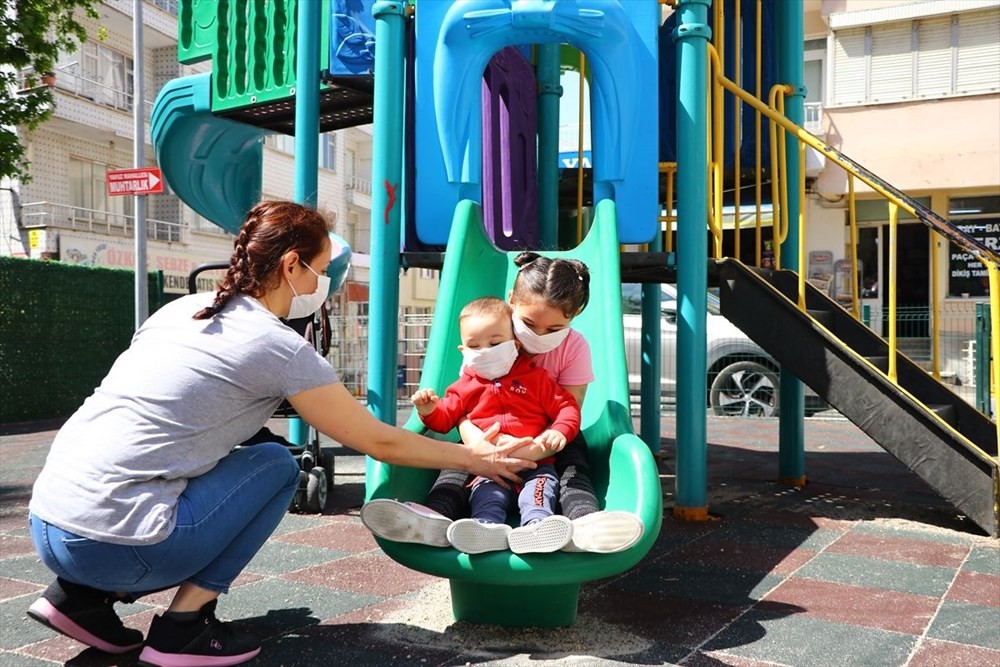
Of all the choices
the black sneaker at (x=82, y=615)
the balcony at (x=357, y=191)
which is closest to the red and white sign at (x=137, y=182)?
the black sneaker at (x=82, y=615)

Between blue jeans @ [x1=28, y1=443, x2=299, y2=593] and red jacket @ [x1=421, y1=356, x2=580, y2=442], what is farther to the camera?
red jacket @ [x1=421, y1=356, x2=580, y2=442]

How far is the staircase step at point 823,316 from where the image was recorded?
5426 mm

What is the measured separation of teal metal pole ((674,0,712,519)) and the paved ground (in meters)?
0.31

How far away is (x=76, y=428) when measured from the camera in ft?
8.02

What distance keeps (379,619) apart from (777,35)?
4804 mm

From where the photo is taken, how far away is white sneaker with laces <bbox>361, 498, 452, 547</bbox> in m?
2.63

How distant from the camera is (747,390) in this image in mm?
11055

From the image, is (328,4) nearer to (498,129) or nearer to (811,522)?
(498,129)

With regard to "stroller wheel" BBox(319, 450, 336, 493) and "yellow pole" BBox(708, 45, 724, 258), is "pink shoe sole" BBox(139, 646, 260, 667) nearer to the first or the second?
"stroller wheel" BBox(319, 450, 336, 493)

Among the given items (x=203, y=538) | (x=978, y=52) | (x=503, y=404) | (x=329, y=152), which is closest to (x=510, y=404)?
(x=503, y=404)

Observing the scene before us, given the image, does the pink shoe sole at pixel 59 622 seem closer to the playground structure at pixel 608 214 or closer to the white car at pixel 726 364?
the playground structure at pixel 608 214

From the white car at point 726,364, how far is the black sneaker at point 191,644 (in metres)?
8.56

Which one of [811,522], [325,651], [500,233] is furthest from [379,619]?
[500,233]

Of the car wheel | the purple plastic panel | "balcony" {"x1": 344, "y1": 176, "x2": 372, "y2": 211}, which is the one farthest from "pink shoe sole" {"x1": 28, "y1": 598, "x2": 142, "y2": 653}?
"balcony" {"x1": 344, "y1": 176, "x2": 372, "y2": 211}
